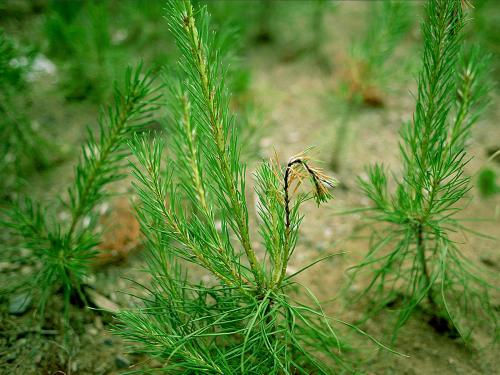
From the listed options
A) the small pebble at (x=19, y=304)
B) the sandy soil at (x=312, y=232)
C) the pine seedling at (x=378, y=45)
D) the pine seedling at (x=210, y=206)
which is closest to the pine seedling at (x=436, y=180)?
the sandy soil at (x=312, y=232)

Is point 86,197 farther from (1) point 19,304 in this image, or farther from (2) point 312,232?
(2) point 312,232

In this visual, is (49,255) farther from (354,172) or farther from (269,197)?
(354,172)

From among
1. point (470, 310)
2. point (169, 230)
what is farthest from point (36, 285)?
point (470, 310)

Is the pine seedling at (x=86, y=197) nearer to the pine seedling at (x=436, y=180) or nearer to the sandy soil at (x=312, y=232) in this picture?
the sandy soil at (x=312, y=232)

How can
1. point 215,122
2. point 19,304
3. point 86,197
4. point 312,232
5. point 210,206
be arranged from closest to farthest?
1. point 215,122
2. point 210,206
3. point 86,197
4. point 19,304
5. point 312,232

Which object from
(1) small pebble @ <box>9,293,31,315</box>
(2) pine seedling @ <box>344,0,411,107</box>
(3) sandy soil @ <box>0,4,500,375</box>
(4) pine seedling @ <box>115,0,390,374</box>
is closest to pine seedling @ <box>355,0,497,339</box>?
(3) sandy soil @ <box>0,4,500,375</box>

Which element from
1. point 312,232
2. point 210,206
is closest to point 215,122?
point 210,206
